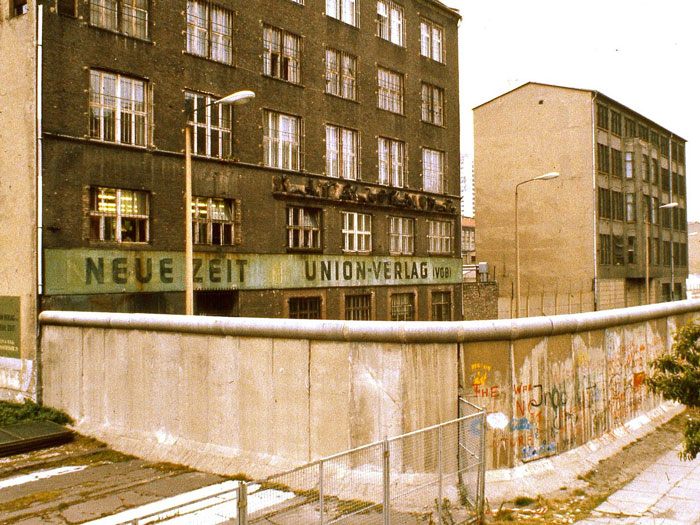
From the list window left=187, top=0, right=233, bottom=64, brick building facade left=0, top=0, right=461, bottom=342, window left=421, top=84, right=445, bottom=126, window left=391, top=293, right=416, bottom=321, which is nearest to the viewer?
brick building facade left=0, top=0, right=461, bottom=342

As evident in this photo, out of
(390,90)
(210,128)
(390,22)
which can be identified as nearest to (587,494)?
(210,128)

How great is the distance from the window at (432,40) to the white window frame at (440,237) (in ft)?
31.1

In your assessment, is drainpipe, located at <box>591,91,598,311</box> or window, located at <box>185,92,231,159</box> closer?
window, located at <box>185,92,231,159</box>

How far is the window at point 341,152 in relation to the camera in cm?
3047

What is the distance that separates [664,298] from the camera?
64125mm

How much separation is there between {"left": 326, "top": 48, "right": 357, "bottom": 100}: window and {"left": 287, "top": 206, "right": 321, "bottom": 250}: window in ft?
19.9

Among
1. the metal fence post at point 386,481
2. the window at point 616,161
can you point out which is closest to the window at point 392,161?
the metal fence post at point 386,481

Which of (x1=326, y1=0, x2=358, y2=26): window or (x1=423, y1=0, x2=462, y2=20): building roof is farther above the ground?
(x1=423, y1=0, x2=462, y2=20): building roof

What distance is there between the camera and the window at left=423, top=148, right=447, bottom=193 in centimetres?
3616

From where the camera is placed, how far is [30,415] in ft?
55.3

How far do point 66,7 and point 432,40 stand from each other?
2186 cm

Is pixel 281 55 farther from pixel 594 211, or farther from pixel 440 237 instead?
pixel 594 211

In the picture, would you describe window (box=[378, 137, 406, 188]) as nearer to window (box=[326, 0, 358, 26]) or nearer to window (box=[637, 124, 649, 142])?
window (box=[326, 0, 358, 26])

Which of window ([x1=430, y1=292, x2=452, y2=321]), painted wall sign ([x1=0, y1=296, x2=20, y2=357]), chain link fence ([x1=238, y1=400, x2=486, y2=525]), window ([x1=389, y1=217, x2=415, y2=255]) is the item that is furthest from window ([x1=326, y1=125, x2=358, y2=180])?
chain link fence ([x1=238, y1=400, x2=486, y2=525])
